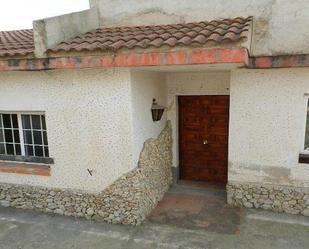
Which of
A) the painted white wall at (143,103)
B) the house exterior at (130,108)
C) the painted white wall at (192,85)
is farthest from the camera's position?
the painted white wall at (192,85)

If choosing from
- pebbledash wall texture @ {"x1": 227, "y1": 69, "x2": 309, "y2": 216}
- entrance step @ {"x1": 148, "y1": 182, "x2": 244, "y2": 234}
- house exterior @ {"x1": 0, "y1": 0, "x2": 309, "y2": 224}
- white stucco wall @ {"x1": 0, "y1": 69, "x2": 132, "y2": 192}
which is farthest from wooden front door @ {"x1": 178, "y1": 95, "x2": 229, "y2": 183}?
white stucco wall @ {"x1": 0, "y1": 69, "x2": 132, "y2": 192}

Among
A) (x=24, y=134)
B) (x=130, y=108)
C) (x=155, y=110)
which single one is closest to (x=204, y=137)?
(x=155, y=110)

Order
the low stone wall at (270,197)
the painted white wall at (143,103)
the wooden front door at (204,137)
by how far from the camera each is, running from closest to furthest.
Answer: the painted white wall at (143,103) < the low stone wall at (270,197) < the wooden front door at (204,137)

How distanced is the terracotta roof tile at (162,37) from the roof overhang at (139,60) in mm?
189

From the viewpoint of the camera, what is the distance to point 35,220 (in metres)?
8.39

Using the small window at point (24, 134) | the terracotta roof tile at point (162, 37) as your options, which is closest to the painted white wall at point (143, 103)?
the terracotta roof tile at point (162, 37)

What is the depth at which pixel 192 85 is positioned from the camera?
986 cm

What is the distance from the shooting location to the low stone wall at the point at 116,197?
7867 mm

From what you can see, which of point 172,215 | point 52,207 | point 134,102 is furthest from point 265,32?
point 52,207

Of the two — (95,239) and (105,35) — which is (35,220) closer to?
(95,239)

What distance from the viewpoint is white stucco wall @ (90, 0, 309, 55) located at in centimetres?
795

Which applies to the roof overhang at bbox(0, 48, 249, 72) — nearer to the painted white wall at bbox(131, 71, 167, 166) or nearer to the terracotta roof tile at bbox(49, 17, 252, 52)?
the terracotta roof tile at bbox(49, 17, 252, 52)

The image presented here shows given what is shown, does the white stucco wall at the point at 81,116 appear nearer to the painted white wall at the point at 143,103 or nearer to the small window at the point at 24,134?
the painted white wall at the point at 143,103

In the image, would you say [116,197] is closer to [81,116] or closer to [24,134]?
[81,116]
